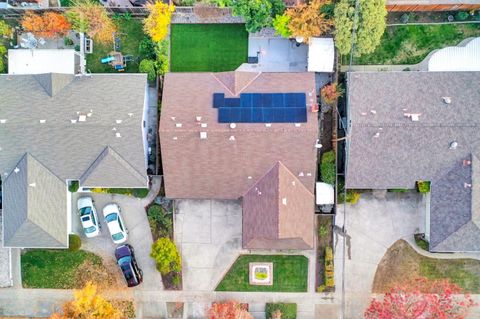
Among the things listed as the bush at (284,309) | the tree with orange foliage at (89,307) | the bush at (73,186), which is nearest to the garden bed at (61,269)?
the tree with orange foliage at (89,307)

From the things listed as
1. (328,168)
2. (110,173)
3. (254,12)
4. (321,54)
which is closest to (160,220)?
(110,173)

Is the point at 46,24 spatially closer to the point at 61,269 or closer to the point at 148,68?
the point at 148,68

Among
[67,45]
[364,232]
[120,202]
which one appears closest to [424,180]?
[364,232]

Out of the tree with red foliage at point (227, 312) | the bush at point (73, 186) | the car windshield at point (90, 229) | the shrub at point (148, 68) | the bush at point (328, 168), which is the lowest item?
the tree with red foliage at point (227, 312)

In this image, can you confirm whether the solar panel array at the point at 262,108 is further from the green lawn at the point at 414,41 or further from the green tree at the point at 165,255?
the green tree at the point at 165,255

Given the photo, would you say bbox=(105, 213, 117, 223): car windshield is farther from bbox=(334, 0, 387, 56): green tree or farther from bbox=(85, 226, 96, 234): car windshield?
bbox=(334, 0, 387, 56): green tree

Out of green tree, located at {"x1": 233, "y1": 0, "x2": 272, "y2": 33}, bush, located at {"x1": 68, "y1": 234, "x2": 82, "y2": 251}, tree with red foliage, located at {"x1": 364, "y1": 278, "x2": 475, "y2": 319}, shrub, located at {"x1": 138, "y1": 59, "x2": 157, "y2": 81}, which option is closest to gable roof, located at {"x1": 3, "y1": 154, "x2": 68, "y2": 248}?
bush, located at {"x1": 68, "y1": 234, "x2": 82, "y2": 251}

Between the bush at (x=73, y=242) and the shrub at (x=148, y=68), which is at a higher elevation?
the shrub at (x=148, y=68)
